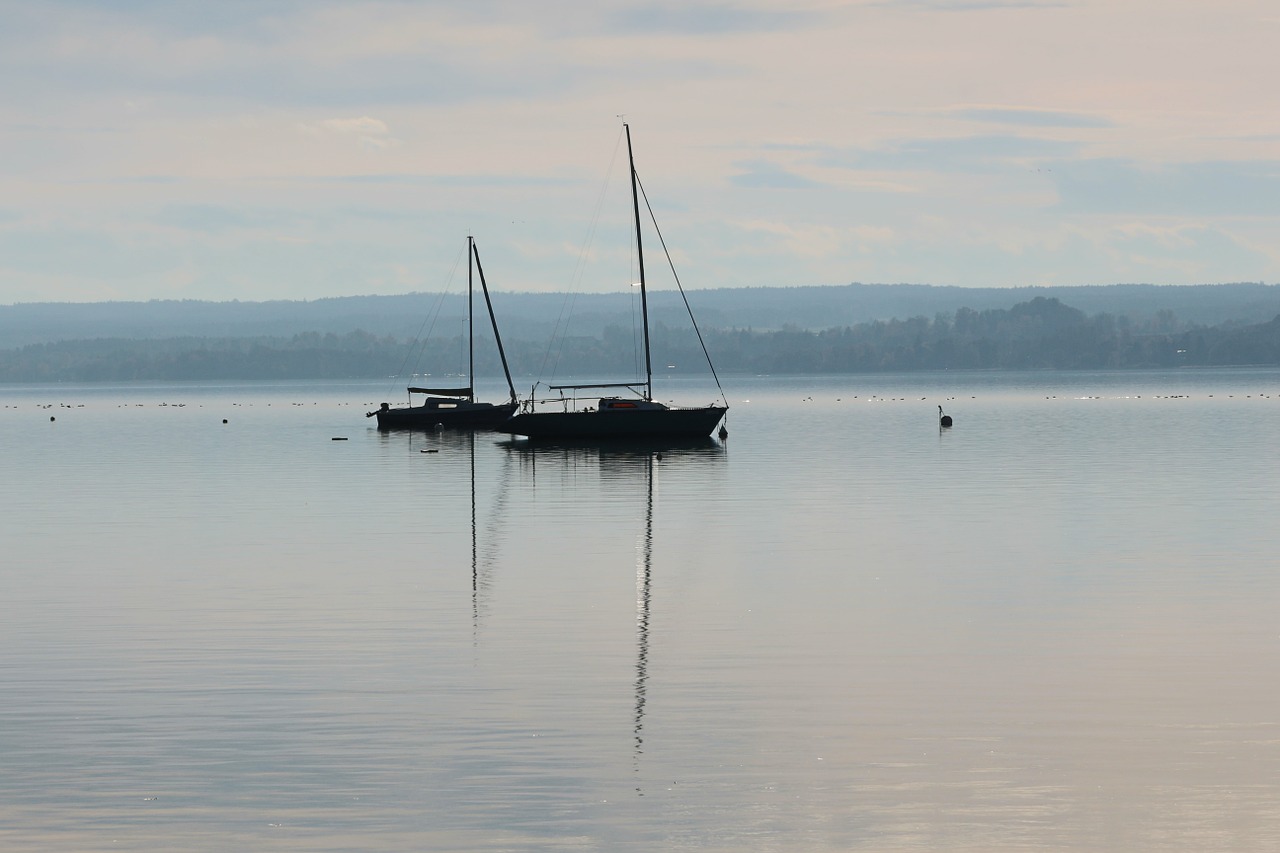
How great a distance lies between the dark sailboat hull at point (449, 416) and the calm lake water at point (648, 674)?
61819 mm

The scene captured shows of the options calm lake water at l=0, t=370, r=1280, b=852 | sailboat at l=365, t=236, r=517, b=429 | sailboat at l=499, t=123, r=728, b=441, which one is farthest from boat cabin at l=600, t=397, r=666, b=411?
calm lake water at l=0, t=370, r=1280, b=852

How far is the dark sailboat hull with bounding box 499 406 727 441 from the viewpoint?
97.4 metres

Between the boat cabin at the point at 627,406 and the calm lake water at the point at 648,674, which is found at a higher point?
the boat cabin at the point at 627,406

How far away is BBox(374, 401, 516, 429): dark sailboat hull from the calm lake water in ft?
203

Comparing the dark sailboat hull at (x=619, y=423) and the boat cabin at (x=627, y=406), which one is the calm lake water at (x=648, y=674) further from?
the boat cabin at (x=627, y=406)

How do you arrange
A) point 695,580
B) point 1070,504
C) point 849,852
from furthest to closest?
1. point 1070,504
2. point 695,580
3. point 849,852

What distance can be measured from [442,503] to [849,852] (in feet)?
146

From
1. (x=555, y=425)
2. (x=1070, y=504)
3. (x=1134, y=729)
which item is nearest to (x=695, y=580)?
(x=1134, y=729)

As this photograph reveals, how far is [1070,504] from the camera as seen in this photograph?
5462 centimetres

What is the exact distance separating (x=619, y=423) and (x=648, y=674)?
7275cm

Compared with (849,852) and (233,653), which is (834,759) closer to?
(849,852)

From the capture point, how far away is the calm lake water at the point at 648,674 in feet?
55.8

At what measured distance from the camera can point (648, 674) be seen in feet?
81.1

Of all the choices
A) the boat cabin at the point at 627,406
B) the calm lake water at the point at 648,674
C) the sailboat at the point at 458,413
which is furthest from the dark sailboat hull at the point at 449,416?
the calm lake water at the point at 648,674
